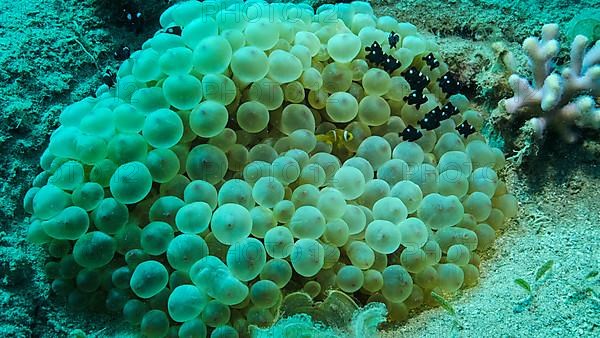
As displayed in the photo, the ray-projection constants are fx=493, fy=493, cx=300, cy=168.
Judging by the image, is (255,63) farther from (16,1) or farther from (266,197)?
(16,1)

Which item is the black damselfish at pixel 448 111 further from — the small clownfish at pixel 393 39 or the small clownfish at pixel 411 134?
the small clownfish at pixel 393 39

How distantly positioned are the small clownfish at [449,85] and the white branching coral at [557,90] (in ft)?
0.95

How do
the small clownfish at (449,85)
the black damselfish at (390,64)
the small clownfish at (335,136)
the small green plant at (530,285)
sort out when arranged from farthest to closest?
the small clownfish at (449,85)
the black damselfish at (390,64)
the small clownfish at (335,136)
the small green plant at (530,285)

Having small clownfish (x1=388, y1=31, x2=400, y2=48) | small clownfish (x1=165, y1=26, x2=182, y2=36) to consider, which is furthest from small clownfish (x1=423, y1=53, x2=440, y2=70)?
small clownfish (x1=165, y1=26, x2=182, y2=36)

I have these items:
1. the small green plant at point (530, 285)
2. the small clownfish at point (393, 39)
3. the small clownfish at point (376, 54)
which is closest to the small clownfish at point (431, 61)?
the small clownfish at point (393, 39)

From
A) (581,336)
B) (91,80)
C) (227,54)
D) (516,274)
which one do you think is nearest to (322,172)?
(227,54)

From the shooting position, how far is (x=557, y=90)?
2547 millimetres

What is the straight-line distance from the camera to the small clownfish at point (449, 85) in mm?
2850

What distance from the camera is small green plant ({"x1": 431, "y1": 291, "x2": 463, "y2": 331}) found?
193 cm

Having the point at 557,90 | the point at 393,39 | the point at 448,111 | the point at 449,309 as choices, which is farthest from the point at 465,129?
the point at 449,309

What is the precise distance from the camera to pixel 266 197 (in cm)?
209

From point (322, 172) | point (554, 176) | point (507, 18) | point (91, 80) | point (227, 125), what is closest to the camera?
point (322, 172)

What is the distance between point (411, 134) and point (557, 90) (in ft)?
2.65

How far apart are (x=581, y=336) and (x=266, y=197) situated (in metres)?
1.27
